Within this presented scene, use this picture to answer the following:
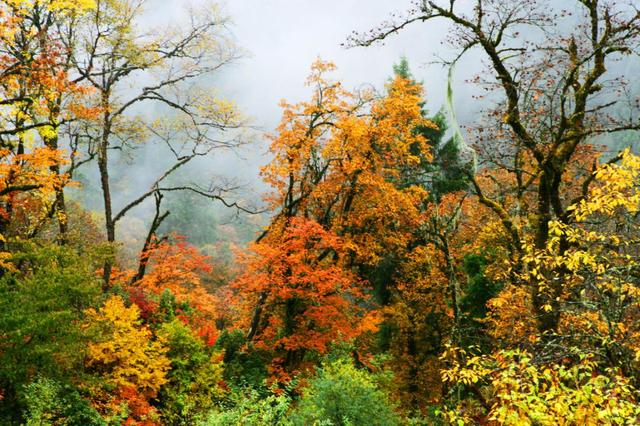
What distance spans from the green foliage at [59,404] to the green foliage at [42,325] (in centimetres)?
34

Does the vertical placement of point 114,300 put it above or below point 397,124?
below

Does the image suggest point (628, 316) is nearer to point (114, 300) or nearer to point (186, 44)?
point (114, 300)

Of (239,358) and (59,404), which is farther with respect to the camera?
(239,358)

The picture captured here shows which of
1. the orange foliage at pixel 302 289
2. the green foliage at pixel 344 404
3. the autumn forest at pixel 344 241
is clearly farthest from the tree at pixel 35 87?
the green foliage at pixel 344 404

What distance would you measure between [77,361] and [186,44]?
41.0 feet

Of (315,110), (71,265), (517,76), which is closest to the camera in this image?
(517,76)

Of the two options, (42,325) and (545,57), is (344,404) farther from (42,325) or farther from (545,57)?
(545,57)

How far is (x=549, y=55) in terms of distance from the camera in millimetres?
8422

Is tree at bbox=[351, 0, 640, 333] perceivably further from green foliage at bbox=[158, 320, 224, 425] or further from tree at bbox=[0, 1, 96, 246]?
green foliage at bbox=[158, 320, 224, 425]

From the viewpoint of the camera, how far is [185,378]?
11836 mm

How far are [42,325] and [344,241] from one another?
38.0ft

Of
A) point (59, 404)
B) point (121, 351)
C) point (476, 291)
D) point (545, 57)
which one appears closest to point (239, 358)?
point (121, 351)

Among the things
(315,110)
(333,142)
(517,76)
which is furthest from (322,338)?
(517,76)

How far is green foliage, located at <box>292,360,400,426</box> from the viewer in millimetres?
8023
